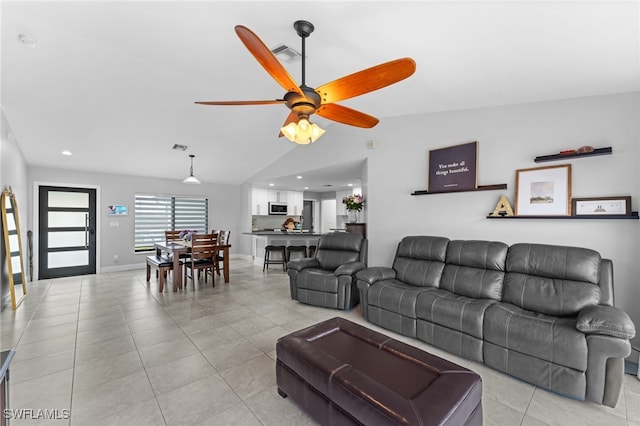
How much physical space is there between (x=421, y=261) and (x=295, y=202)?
5.68m

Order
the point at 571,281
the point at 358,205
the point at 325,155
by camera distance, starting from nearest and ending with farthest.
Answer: the point at 571,281 < the point at 358,205 < the point at 325,155

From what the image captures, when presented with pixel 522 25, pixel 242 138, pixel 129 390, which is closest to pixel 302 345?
pixel 129 390

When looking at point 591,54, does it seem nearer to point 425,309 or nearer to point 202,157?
point 425,309

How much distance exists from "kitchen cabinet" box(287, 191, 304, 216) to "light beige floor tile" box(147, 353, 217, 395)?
6129mm

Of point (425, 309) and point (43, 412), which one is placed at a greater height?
point (425, 309)

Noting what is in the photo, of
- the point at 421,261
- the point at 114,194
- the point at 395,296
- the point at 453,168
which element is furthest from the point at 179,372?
the point at 114,194

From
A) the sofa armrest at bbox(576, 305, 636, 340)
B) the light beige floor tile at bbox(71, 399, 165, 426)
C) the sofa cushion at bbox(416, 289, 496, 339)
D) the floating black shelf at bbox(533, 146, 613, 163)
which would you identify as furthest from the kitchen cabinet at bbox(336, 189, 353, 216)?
the light beige floor tile at bbox(71, 399, 165, 426)

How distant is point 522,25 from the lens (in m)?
1.94

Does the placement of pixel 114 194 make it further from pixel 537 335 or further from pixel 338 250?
pixel 537 335

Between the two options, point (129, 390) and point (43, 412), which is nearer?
point (43, 412)

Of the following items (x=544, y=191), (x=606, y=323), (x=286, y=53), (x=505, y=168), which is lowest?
(x=606, y=323)

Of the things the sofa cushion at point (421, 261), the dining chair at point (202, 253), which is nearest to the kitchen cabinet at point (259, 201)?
the dining chair at point (202, 253)

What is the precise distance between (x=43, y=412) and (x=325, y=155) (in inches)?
180

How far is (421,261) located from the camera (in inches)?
132
